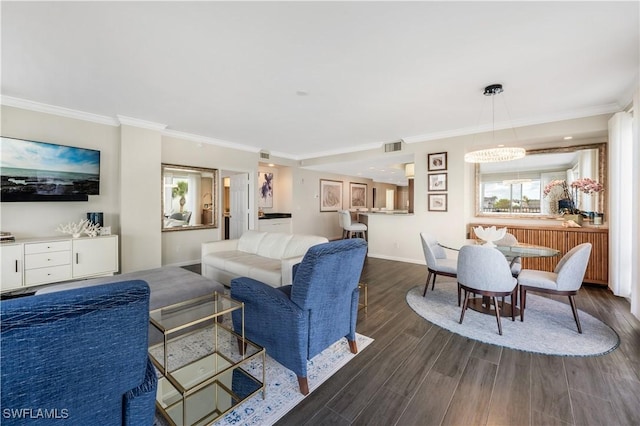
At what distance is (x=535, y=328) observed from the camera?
2.58 meters

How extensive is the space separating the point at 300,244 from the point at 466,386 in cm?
220

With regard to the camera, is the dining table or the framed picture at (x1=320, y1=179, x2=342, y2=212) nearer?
the dining table

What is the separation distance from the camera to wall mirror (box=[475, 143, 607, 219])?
407 cm

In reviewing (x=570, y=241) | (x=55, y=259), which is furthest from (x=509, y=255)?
(x=55, y=259)

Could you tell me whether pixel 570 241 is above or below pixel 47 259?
above

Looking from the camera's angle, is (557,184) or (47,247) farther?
(557,184)

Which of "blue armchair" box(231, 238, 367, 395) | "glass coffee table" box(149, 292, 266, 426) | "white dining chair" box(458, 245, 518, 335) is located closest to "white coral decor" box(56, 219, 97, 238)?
"glass coffee table" box(149, 292, 266, 426)

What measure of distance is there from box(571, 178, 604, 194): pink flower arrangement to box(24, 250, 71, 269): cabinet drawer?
24.2 ft

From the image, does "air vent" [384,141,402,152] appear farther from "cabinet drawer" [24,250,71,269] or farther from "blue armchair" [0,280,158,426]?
"cabinet drawer" [24,250,71,269]

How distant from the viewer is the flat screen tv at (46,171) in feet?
10.9

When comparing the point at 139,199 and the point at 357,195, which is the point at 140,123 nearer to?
the point at 139,199

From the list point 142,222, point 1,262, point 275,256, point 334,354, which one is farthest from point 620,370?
point 1,262

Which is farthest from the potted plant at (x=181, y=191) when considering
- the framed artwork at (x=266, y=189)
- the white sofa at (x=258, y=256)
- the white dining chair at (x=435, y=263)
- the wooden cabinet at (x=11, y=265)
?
the white dining chair at (x=435, y=263)

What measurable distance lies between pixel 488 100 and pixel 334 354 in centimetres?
354
